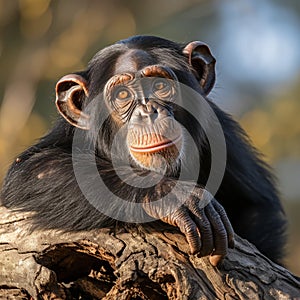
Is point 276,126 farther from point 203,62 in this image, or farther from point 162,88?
point 162,88

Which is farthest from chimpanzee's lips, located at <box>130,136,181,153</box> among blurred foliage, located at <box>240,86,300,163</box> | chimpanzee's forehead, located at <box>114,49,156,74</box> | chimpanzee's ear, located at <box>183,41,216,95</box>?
blurred foliage, located at <box>240,86,300,163</box>

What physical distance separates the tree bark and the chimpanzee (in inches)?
3.8

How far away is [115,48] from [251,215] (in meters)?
1.64

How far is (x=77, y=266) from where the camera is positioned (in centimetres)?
462

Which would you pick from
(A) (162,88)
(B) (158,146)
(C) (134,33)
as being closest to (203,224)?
(B) (158,146)

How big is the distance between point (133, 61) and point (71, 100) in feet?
1.64

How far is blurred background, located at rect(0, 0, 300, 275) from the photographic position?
1223 cm

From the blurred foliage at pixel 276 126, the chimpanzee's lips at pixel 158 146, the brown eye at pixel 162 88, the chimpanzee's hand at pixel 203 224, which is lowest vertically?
the blurred foliage at pixel 276 126

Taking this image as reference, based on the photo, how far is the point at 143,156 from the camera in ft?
15.0

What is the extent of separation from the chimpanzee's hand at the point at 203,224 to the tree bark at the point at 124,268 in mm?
98

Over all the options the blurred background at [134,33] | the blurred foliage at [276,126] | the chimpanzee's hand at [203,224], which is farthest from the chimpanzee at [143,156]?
the blurred foliage at [276,126]

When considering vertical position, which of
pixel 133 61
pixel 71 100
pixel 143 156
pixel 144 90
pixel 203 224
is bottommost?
pixel 203 224

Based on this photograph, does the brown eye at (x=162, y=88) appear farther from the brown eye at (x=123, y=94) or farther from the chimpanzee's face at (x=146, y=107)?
the brown eye at (x=123, y=94)

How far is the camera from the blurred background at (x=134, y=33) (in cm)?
1223
